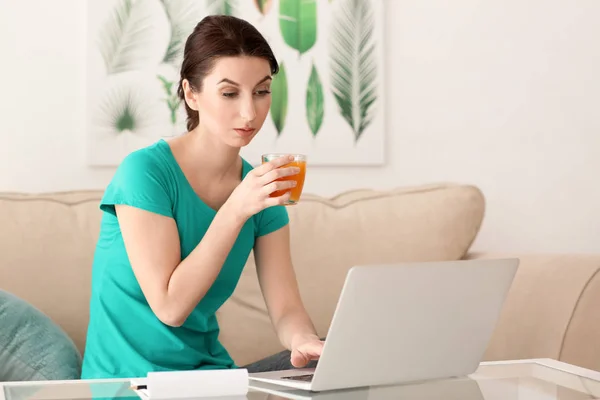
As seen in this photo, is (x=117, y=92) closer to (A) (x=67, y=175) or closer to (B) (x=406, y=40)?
(A) (x=67, y=175)

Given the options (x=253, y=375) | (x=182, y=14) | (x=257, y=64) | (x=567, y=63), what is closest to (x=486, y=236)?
(x=567, y=63)

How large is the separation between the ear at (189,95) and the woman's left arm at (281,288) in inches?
14.3

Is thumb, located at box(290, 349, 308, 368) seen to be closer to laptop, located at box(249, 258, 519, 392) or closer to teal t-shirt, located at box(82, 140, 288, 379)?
laptop, located at box(249, 258, 519, 392)

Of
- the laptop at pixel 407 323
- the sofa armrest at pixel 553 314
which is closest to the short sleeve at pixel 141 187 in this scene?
the laptop at pixel 407 323

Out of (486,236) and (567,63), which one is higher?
(567,63)

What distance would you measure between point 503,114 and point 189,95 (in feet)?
5.71

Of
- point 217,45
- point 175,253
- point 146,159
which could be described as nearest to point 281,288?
point 175,253

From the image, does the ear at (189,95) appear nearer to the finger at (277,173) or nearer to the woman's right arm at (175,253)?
the woman's right arm at (175,253)

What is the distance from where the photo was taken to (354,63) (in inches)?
120

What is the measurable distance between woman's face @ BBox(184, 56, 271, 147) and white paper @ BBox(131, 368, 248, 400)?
0.62 m

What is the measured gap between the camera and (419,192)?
2.61 m

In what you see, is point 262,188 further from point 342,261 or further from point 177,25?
point 177,25

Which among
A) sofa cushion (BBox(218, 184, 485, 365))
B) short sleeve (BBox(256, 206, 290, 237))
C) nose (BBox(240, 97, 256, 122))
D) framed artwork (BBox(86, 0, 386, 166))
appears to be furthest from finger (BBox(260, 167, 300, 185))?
framed artwork (BBox(86, 0, 386, 166))

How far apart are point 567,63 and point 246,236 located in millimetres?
1909
